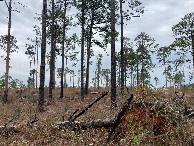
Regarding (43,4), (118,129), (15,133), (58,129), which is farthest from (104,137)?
(43,4)

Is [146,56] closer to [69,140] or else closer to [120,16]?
[120,16]

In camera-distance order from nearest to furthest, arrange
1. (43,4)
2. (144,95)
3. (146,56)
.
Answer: (144,95) → (43,4) → (146,56)

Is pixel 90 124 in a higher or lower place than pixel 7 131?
higher

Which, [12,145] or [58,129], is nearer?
[12,145]

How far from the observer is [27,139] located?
515cm

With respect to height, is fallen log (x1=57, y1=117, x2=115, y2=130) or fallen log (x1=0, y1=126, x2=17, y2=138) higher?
fallen log (x1=57, y1=117, x2=115, y2=130)

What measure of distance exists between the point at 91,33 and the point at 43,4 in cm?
881

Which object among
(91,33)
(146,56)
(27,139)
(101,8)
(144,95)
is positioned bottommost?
(27,139)

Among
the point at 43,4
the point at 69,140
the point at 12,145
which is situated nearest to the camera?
the point at 12,145

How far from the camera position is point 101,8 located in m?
19.9

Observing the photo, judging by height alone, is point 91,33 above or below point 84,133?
above

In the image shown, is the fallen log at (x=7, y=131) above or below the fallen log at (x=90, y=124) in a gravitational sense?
below

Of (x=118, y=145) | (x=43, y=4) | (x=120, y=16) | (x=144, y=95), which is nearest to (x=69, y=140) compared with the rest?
(x=118, y=145)

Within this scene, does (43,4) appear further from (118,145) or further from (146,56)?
(146,56)
